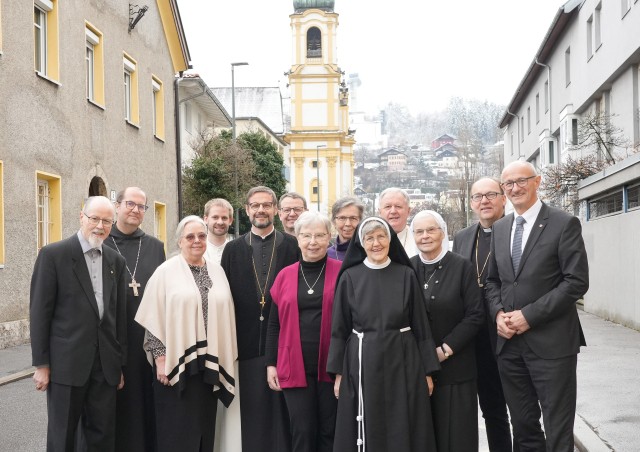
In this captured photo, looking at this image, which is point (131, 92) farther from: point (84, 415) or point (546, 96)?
point (546, 96)

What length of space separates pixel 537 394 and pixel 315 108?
86.5m

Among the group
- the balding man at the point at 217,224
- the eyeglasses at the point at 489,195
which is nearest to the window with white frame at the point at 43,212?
the balding man at the point at 217,224

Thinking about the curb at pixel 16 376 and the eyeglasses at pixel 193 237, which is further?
the curb at pixel 16 376

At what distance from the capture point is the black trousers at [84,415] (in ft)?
20.4

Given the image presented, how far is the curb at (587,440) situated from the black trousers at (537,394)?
Result: 1.41 metres

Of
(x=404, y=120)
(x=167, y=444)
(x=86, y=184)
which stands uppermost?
(x=404, y=120)

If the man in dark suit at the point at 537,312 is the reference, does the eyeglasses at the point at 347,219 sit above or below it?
above

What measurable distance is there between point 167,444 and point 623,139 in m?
20.7

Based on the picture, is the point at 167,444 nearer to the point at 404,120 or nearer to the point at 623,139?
the point at 623,139

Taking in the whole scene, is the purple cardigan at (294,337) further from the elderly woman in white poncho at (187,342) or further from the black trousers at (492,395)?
the black trousers at (492,395)

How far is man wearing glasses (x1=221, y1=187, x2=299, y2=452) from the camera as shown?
22.4ft

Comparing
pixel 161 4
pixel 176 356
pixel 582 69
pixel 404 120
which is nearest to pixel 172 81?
pixel 161 4

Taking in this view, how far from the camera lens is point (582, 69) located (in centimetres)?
2955

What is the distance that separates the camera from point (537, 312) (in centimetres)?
602
